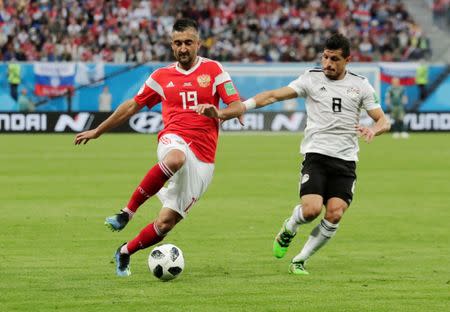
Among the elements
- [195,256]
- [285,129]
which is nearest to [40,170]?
[195,256]

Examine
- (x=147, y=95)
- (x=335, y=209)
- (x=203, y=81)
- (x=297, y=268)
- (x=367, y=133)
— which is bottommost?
(x=297, y=268)

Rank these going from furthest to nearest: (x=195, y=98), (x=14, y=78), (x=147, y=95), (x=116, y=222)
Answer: (x=14, y=78) → (x=147, y=95) → (x=195, y=98) → (x=116, y=222)

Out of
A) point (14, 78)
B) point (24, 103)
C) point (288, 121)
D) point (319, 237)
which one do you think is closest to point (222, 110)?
point (319, 237)

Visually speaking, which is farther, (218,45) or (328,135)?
(218,45)

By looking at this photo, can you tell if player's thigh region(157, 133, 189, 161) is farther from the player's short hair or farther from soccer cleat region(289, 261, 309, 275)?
the player's short hair

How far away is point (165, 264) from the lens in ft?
31.8

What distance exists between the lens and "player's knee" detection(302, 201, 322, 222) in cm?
1008

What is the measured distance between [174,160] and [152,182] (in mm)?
277

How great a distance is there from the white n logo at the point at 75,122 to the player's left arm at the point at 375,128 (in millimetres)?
30000

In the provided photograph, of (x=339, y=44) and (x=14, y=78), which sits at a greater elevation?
(x=339, y=44)

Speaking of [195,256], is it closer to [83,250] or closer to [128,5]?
[83,250]

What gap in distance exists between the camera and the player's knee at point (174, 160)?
379 inches

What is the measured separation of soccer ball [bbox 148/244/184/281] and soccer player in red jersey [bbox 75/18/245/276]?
0.21m

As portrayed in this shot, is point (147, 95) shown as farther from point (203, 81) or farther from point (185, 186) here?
point (185, 186)
